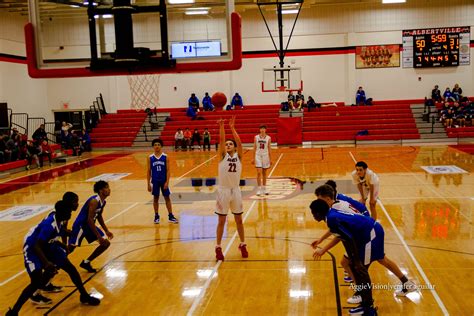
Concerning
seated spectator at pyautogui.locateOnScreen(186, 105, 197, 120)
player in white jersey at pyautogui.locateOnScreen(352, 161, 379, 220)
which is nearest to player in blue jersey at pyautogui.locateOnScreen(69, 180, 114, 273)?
player in white jersey at pyautogui.locateOnScreen(352, 161, 379, 220)

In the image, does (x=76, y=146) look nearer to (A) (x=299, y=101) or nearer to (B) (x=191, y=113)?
(B) (x=191, y=113)

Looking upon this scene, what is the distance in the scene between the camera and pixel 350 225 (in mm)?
5434

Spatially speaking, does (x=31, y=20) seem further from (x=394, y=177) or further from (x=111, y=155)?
(x=111, y=155)

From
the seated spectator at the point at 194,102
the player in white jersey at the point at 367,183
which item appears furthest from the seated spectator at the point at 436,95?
the player in white jersey at the point at 367,183

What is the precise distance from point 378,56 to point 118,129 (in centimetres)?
1649

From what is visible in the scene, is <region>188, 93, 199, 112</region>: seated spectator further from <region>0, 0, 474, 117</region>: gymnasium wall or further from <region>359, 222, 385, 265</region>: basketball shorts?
<region>359, 222, 385, 265</region>: basketball shorts

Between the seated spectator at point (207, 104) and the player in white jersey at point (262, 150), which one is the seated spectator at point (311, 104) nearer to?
the seated spectator at point (207, 104)

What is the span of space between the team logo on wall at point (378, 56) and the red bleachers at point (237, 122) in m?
5.98

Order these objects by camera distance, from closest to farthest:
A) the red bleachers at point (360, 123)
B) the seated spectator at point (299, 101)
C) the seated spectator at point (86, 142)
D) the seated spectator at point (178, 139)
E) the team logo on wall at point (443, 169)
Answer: the team logo on wall at point (443, 169) < the seated spectator at point (178, 139) < the red bleachers at point (360, 123) < the seated spectator at point (86, 142) < the seated spectator at point (299, 101)

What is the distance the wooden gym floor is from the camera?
20.1 feet

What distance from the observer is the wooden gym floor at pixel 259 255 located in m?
6.13

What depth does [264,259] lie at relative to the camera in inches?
310

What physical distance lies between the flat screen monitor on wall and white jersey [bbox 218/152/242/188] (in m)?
1.53

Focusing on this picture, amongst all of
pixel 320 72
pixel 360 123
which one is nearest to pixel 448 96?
pixel 360 123
